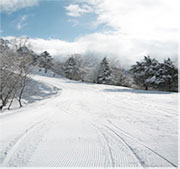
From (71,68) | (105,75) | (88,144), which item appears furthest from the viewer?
(71,68)

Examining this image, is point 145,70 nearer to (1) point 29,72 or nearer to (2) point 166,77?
(2) point 166,77

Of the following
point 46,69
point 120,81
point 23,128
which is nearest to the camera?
point 23,128

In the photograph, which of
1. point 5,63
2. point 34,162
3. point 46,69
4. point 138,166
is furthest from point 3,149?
point 46,69

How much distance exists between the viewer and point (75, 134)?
4.61 meters

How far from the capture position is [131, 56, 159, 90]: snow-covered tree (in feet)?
85.8

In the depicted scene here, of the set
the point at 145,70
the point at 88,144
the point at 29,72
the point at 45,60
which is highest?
the point at 45,60

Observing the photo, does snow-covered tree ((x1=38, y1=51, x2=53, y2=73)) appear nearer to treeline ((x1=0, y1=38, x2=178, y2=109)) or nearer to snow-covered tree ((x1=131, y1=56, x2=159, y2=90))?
treeline ((x1=0, y1=38, x2=178, y2=109))

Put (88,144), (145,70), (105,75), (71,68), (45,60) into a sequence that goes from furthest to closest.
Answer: (45,60)
(71,68)
(105,75)
(145,70)
(88,144)

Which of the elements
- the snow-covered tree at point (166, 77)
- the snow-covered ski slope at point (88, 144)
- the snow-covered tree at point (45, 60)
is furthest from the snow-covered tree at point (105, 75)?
the snow-covered ski slope at point (88, 144)

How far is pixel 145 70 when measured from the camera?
Result: 88.2 feet

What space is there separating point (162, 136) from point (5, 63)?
565 inches

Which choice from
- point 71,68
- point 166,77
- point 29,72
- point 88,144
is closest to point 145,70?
point 166,77

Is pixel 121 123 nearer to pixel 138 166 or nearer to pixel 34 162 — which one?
pixel 138 166

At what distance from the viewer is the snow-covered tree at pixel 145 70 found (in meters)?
26.2
